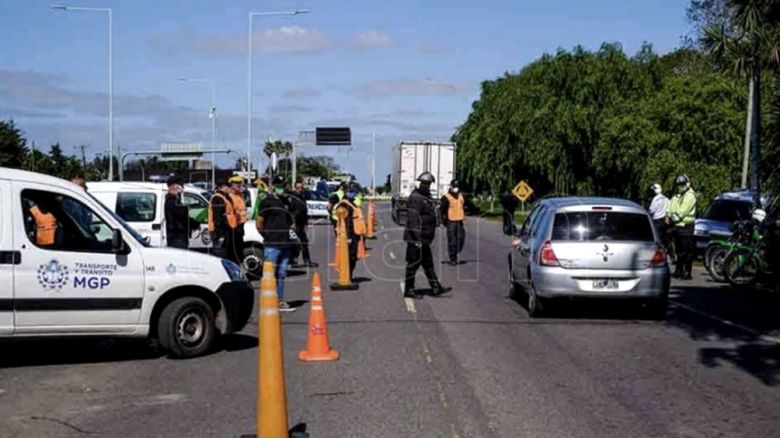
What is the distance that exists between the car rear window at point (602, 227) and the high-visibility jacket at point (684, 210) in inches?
292

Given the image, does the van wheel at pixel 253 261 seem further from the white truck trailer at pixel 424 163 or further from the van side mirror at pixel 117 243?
the white truck trailer at pixel 424 163

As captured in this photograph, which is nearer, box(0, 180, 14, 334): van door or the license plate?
box(0, 180, 14, 334): van door

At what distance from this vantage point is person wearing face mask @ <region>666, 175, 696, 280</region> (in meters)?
20.9

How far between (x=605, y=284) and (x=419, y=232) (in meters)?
3.57

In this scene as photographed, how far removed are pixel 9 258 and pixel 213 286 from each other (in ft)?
6.72

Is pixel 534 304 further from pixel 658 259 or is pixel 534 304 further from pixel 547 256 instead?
pixel 658 259

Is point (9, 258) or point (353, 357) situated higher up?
point (9, 258)

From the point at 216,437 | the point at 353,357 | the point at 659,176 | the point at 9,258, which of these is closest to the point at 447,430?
the point at 216,437

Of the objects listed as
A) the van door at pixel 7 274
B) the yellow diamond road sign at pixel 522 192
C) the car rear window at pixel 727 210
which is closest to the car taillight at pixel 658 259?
the van door at pixel 7 274

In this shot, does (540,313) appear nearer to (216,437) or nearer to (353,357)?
(353,357)

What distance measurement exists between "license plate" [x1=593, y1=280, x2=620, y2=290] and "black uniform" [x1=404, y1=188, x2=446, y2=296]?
3400 millimetres

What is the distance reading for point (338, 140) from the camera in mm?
92312

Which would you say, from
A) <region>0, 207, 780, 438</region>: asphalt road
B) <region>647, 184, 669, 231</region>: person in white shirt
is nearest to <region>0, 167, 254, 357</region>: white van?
<region>0, 207, 780, 438</region>: asphalt road

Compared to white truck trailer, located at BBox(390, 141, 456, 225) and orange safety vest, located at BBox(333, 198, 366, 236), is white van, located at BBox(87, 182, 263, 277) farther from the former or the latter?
white truck trailer, located at BBox(390, 141, 456, 225)
